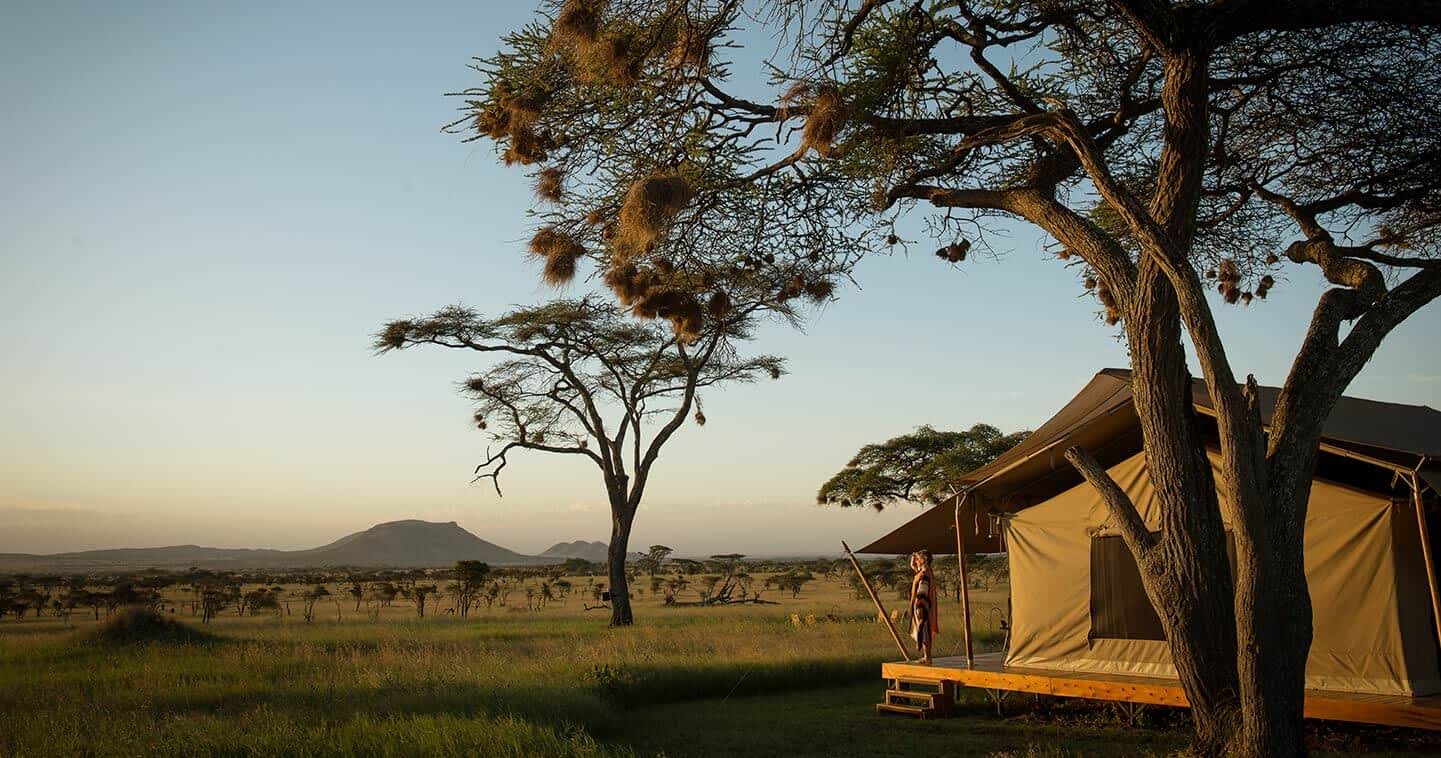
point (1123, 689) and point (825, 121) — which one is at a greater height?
point (825, 121)

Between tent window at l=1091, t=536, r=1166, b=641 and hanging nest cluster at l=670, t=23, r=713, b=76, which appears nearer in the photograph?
hanging nest cluster at l=670, t=23, r=713, b=76

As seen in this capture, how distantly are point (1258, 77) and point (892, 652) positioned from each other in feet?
32.8

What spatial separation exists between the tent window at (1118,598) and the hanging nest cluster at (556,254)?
6.70 meters

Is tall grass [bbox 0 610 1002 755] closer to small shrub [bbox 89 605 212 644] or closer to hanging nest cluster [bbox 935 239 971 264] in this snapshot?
small shrub [bbox 89 605 212 644]

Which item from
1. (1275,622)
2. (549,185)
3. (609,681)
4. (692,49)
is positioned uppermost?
(692,49)

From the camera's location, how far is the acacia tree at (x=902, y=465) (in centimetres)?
2680

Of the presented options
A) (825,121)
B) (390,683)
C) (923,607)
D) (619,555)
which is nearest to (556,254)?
(825,121)

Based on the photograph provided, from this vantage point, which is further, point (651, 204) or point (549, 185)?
point (549, 185)

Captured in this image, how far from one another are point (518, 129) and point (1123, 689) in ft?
23.6

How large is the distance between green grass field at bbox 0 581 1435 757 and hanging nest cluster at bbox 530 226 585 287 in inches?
126

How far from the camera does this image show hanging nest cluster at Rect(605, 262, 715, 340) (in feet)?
23.8

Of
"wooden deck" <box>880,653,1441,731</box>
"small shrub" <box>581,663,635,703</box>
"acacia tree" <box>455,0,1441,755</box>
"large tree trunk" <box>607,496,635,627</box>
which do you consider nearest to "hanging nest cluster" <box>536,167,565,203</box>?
"acacia tree" <box>455,0,1441,755</box>

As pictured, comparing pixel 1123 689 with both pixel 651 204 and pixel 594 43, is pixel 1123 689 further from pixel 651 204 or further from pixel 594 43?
pixel 594 43

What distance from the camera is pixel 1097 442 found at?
36.4 ft
